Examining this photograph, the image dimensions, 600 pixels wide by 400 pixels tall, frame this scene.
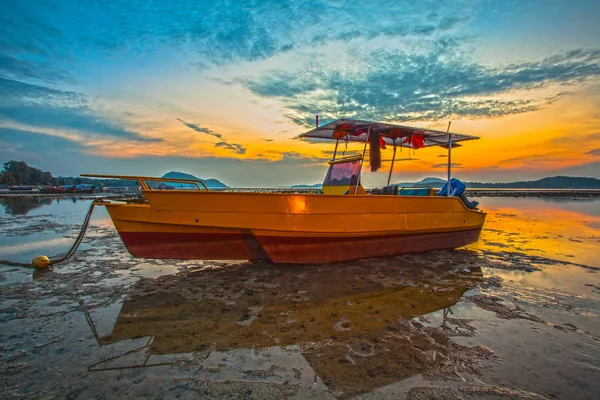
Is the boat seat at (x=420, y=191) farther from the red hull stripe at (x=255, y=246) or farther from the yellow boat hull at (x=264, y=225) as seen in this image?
the red hull stripe at (x=255, y=246)

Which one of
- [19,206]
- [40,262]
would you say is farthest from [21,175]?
[40,262]

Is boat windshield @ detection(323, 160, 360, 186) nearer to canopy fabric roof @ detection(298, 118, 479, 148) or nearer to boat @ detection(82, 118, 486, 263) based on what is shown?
boat @ detection(82, 118, 486, 263)

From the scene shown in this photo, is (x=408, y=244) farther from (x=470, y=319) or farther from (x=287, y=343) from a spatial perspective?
(x=287, y=343)

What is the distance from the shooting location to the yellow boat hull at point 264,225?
5.27 m

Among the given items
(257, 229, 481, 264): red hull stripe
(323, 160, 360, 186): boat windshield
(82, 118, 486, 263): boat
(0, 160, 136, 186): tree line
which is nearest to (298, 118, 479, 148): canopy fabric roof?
(82, 118, 486, 263): boat

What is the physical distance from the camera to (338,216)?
5.67 m

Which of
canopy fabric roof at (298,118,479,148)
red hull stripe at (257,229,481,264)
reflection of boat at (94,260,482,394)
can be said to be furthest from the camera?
canopy fabric roof at (298,118,479,148)

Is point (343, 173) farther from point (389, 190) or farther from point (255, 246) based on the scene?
point (255, 246)

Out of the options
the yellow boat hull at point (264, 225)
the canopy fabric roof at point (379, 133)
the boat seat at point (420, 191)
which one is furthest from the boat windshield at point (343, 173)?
the boat seat at point (420, 191)

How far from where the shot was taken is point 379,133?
22.8 feet

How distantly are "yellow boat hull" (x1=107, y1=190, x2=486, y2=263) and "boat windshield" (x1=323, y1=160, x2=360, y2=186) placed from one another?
1.30 metres

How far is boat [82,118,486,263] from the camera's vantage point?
5.28 m

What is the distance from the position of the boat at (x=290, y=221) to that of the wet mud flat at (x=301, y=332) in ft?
1.56

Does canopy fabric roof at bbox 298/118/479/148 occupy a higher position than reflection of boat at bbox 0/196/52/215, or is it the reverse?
canopy fabric roof at bbox 298/118/479/148
